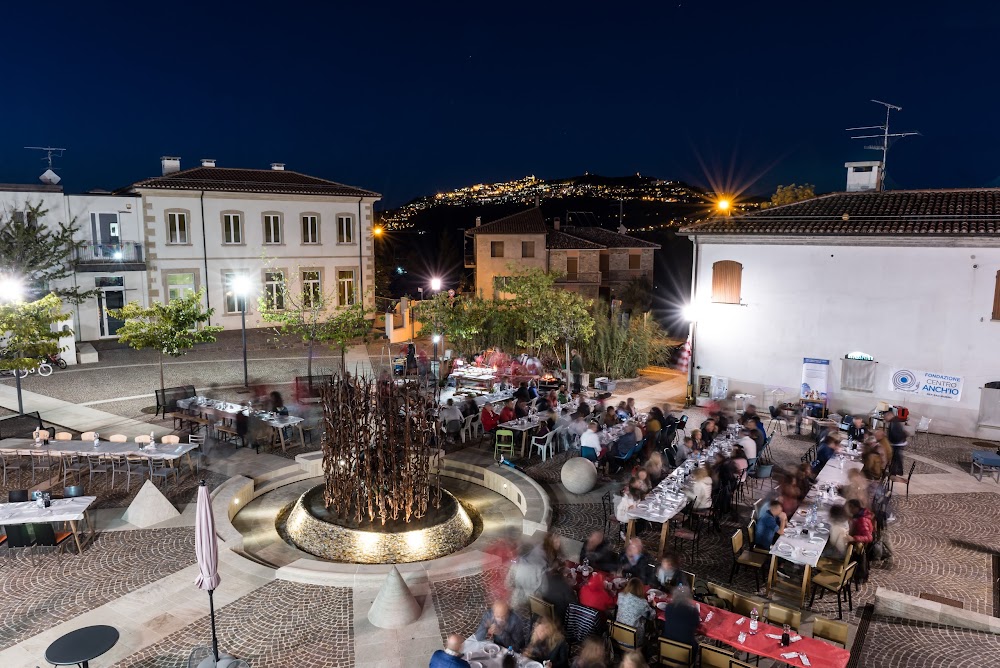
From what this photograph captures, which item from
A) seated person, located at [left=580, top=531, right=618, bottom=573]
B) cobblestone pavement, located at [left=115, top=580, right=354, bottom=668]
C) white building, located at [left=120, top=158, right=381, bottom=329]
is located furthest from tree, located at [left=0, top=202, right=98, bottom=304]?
seated person, located at [left=580, top=531, right=618, bottom=573]

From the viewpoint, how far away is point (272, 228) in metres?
34.0

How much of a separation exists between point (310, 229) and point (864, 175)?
24703 mm

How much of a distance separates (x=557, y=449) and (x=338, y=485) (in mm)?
6327

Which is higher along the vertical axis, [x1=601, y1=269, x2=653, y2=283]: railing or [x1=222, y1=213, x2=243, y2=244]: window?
[x1=222, y1=213, x2=243, y2=244]: window

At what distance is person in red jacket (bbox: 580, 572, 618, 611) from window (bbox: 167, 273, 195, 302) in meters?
28.1

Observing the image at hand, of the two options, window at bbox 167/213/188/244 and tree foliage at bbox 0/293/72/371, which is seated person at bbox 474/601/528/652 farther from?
window at bbox 167/213/188/244

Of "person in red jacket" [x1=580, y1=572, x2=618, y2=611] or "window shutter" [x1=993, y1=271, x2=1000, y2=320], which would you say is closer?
"person in red jacket" [x1=580, y1=572, x2=618, y2=611]

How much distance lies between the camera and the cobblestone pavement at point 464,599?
8.93 m

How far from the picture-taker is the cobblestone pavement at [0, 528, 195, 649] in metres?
9.07

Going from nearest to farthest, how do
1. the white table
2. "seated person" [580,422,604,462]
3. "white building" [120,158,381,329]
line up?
the white table
"seated person" [580,422,604,462]
"white building" [120,158,381,329]

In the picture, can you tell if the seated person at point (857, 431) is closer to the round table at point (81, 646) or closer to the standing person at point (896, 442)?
the standing person at point (896, 442)

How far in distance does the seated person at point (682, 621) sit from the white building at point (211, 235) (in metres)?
25.9

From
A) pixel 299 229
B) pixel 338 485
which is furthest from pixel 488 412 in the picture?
pixel 299 229

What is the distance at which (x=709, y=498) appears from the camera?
11781mm
